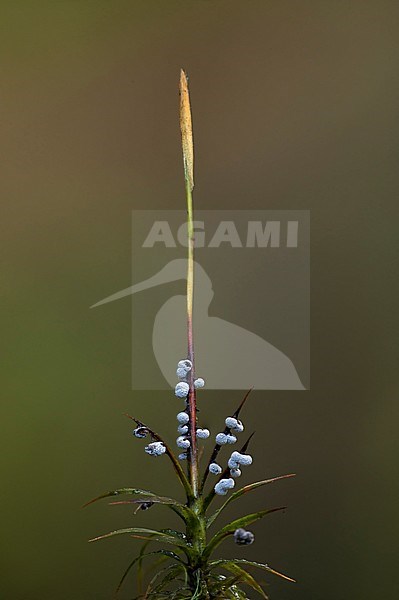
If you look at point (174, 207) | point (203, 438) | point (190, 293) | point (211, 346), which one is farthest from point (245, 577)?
point (174, 207)

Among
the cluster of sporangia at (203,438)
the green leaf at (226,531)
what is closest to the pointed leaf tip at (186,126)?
the cluster of sporangia at (203,438)

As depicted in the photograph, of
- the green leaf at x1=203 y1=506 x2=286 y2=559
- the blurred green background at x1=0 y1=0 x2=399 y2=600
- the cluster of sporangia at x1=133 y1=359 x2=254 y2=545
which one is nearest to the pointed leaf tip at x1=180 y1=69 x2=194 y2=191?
the cluster of sporangia at x1=133 y1=359 x2=254 y2=545

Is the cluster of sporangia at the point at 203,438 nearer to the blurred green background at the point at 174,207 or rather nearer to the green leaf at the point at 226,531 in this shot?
the green leaf at the point at 226,531

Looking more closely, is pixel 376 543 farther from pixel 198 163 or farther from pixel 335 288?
pixel 198 163

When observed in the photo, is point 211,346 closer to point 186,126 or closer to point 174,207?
point 174,207

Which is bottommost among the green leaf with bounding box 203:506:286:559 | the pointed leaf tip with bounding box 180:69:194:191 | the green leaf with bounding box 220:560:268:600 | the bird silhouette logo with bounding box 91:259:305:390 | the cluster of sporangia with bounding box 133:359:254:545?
the green leaf with bounding box 220:560:268:600

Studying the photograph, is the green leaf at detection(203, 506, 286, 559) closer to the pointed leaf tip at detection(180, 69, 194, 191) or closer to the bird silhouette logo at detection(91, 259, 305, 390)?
the pointed leaf tip at detection(180, 69, 194, 191)

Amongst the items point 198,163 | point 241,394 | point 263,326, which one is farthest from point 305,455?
point 198,163

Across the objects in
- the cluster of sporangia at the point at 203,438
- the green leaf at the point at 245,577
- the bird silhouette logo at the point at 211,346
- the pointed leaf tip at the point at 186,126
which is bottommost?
the green leaf at the point at 245,577
